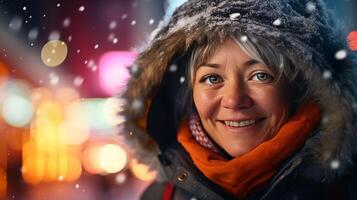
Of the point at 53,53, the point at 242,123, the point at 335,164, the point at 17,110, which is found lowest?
the point at 17,110

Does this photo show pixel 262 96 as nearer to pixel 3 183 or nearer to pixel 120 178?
pixel 3 183

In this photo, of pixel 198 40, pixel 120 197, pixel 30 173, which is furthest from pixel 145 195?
pixel 30 173

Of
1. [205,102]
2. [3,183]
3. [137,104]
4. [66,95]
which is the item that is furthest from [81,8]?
[205,102]

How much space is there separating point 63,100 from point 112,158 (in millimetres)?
2951

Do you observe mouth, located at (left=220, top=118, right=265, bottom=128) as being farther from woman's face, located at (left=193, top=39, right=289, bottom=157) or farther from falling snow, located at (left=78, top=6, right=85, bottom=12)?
falling snow, located at (left=78, top=6, right=85, bottom=12)

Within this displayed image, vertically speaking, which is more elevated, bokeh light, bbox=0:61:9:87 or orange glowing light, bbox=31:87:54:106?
bokeh light, bbox=0:61:9:87

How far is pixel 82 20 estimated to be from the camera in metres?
11.4

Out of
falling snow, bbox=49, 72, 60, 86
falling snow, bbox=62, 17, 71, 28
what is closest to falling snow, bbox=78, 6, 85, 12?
falling snow, bbox=62, 17, 71, 28

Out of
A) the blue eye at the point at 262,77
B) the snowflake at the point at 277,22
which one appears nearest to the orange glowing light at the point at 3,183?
the blue eye at the point at 262,77

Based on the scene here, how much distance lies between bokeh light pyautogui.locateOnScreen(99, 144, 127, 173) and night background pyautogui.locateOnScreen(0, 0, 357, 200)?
0.02 meters

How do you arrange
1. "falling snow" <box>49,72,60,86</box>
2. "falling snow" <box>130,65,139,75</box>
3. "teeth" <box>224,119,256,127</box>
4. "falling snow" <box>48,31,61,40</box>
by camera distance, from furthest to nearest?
"falling snow" <box>49,72,60,86</box>, "falling snow" <box>48,31,61,40</box>, "falling snow" <box>130,65,139,75</box>, "teeth" <box>224,119,256,127</box>

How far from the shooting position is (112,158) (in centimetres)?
807

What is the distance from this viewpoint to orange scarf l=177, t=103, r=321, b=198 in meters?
1.80

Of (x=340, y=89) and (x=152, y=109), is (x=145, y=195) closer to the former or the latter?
(x=152, y=109)
